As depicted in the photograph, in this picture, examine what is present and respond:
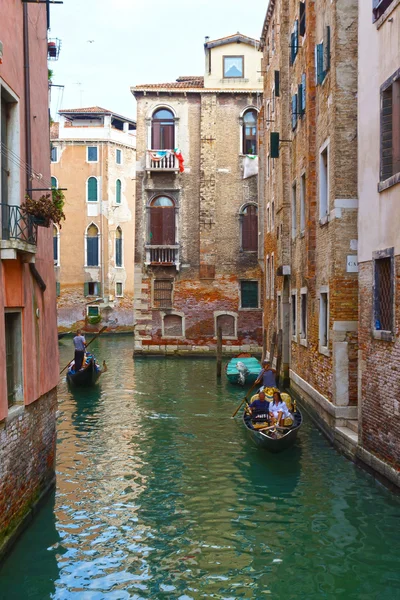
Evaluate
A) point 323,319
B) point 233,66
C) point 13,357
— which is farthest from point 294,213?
point 233,66

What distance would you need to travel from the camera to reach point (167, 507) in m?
8.22

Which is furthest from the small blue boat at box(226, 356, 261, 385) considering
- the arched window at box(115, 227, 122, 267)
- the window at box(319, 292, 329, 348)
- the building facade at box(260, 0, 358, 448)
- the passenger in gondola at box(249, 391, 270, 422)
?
the arched window at box(115, 227, 122, 267)

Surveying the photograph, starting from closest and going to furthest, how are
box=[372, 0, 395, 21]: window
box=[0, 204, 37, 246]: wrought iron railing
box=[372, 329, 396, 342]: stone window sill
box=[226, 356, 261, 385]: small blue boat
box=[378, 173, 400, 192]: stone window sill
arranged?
1. box=[0, 204, 37, 246]: wrought iron railing
2. box=[378, 173, 400, 192]: stone window sill
3. box=[372, 329, 396, 342]: stone window sill
4. box=[372, 0, 395, 21]: window
5. box=[226, 356, 261, 385]: small blue boat

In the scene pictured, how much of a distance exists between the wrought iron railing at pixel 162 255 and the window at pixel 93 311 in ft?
35.0

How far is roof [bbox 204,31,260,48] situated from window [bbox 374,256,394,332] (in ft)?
66.4

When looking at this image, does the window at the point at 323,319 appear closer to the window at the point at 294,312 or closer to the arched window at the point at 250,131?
the window at the point at 294,312

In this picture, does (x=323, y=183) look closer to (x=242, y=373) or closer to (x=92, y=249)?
(x=242, y=373)

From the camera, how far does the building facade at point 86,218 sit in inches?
1430

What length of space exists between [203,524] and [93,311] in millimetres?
29378

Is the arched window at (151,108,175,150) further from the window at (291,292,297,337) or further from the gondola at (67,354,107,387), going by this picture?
the window at (291,292,297,337)

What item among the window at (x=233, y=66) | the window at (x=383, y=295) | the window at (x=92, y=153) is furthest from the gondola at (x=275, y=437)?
the window at (x=92, y=153)

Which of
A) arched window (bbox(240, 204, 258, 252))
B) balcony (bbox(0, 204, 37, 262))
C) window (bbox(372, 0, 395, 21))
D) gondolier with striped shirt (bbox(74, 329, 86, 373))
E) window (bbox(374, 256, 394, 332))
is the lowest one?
gondolier with striped shirt (bbox(74, 329, 86, 373))

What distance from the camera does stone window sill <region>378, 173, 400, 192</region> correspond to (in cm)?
775

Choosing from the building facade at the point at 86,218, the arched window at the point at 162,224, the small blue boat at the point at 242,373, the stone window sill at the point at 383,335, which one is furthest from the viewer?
the building facade at the point at 86,218
